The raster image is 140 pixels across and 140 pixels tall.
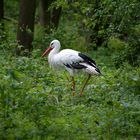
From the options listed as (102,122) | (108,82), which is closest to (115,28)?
(108,82)

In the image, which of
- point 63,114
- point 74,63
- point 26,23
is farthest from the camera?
point 26,23

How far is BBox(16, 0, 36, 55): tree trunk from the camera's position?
18561 millimetres

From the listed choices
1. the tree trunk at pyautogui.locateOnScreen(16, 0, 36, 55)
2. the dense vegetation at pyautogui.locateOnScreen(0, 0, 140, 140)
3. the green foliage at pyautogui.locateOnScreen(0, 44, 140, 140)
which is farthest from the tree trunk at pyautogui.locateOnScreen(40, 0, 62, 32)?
the green foliage at pyautogui.locateOnScreen(0, 44, 140, 140)

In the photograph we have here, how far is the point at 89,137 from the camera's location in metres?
8.02

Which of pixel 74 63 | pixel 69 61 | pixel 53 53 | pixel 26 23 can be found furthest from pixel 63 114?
pixel 26 23

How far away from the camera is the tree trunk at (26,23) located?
1856 centimetres

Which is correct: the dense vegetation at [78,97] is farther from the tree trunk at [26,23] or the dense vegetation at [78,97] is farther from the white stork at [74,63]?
the tree trunk at [26,23]

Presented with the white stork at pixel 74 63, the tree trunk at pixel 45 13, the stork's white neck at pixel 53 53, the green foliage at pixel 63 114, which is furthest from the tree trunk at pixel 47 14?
the green foliage at pixel 63 114

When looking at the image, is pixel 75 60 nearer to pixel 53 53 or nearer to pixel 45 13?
pixel 53 53

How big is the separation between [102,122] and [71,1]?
6812 millimetres

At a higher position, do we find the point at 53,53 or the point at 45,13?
the point at 53,53

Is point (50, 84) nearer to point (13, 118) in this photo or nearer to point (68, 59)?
point (68, 59)

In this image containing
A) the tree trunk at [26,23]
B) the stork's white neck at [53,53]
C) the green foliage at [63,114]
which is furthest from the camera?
the tree trunk at [26,23]

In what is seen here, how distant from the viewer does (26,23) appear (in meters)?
19.1
